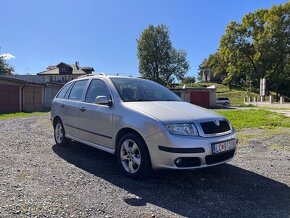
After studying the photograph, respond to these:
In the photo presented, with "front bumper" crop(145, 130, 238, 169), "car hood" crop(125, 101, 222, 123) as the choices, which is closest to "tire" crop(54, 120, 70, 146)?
"car hood" crop(125, 101, 222, 123)

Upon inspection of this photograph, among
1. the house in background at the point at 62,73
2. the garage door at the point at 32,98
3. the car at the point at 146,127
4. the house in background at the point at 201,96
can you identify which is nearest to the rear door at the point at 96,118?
the car at the point at 146,127

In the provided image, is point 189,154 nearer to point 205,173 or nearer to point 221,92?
point 205,173

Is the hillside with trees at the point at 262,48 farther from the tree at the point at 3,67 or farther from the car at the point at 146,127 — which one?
the car at the point at 146,127

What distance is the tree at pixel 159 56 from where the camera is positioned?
67.9 m

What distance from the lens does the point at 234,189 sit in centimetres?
461

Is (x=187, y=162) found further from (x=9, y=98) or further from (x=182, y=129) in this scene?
(x=9, y=98)

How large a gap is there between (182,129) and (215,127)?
0.61 meters

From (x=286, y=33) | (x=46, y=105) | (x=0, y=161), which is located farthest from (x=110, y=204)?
Answer: (x=286, y=33)

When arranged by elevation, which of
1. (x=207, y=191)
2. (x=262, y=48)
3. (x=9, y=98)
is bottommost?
(x=207, y=191)

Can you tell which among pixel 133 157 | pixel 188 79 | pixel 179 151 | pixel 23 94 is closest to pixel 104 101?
pixel 133 157

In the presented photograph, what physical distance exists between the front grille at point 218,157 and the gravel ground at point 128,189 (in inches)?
14.8

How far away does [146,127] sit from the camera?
4.62 meters

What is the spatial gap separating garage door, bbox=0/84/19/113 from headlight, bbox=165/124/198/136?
25.4 metres

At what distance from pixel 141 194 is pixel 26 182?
5.77 ft
